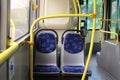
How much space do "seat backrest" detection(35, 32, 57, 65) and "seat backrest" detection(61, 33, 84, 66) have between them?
184 mm

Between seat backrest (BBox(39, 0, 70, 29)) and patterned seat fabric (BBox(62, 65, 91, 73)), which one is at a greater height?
seat backrest (BBox(39, 0, 70, 29))

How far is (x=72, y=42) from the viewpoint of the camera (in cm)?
428

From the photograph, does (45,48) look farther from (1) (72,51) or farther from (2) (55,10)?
(2) (55,10)

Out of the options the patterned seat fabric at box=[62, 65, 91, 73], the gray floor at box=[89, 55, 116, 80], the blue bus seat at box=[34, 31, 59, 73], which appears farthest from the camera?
the gray floor at box=[89, 55, 116, 80]

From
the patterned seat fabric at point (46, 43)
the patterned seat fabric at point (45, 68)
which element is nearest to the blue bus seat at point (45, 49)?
the patterned seat fabric at point (46, 43)

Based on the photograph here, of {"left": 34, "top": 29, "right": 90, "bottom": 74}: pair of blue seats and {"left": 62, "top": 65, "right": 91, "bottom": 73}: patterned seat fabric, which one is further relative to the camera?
{"left": 34, "top": 29, "right": 90, "bottom": 74}: pair of blue seats

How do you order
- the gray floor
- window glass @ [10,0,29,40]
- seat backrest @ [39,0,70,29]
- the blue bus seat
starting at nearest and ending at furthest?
window glass @ [10,0,29,40]
the blue bus seat
the gray floor
seat backrest @ [39,0,70,29]

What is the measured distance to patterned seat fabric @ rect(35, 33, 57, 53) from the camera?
Answer: 4219 mm

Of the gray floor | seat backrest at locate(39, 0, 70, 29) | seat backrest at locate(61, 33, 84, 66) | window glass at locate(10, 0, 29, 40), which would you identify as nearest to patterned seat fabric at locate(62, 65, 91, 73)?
seat backrest at locate(61, 33, 84, 66)

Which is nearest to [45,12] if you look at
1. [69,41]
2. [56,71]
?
[69,41]

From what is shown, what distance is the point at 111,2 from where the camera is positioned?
8.79 metres

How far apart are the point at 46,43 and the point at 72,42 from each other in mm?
481

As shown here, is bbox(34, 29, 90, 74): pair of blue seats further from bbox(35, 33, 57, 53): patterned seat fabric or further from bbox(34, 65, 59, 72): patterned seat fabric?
bbox(34, 65, 59, 72): patterned seat fabric

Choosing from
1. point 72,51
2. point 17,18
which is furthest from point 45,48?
point 17,18
